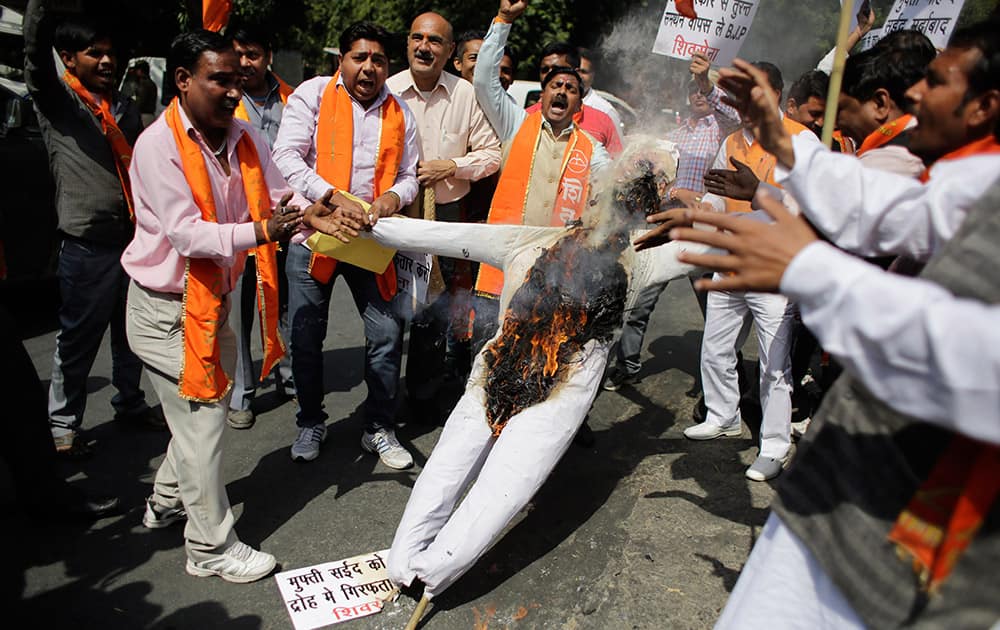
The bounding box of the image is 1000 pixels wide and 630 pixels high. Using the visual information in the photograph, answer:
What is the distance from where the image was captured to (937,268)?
137 cm

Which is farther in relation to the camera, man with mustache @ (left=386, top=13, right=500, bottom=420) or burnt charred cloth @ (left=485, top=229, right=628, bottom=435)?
man with mustache @ (left=386, top=13, right=500, bottom=420)

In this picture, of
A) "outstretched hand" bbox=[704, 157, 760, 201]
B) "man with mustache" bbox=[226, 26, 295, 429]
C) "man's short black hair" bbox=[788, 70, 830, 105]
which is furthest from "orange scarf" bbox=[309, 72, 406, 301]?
"man's short black hair" bbox=[788, 70, 830, 105]

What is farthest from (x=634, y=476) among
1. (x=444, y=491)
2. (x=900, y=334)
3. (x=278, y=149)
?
(x=900, y=334)

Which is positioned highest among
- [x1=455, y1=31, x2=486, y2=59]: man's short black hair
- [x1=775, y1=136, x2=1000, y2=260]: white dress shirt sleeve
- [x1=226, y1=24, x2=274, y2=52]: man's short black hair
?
[x1=455, y1=31, x2=486, y2=59]: man's short black hair

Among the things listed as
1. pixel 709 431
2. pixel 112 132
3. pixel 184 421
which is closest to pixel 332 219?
pixel 184 421

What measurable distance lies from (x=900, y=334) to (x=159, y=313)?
8.62 ft

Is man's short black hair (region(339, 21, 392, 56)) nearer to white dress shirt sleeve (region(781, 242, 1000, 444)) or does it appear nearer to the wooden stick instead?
the wooden stick

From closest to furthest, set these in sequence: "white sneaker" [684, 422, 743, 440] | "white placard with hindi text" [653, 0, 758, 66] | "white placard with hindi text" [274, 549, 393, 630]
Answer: "white placard with hindi text" [274, 549, 393, 630]
"white placard with hindi text" [653, 0, 758, 66]
"white sneaker" [684, 422, 743, 440]

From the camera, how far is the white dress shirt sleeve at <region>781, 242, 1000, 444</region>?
1.11 metres

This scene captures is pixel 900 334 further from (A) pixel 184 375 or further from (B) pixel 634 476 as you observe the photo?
(B) pixel 634 476

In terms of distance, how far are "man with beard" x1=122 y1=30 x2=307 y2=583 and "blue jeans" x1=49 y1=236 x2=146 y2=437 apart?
3.50 feet

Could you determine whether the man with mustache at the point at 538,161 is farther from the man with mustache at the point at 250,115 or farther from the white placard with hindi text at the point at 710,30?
the man with mustache at the point at 250,115

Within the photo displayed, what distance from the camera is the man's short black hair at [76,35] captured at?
3.64 meters

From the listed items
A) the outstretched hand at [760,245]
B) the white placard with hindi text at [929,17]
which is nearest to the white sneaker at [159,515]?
the outstretched hand at [760,245]
